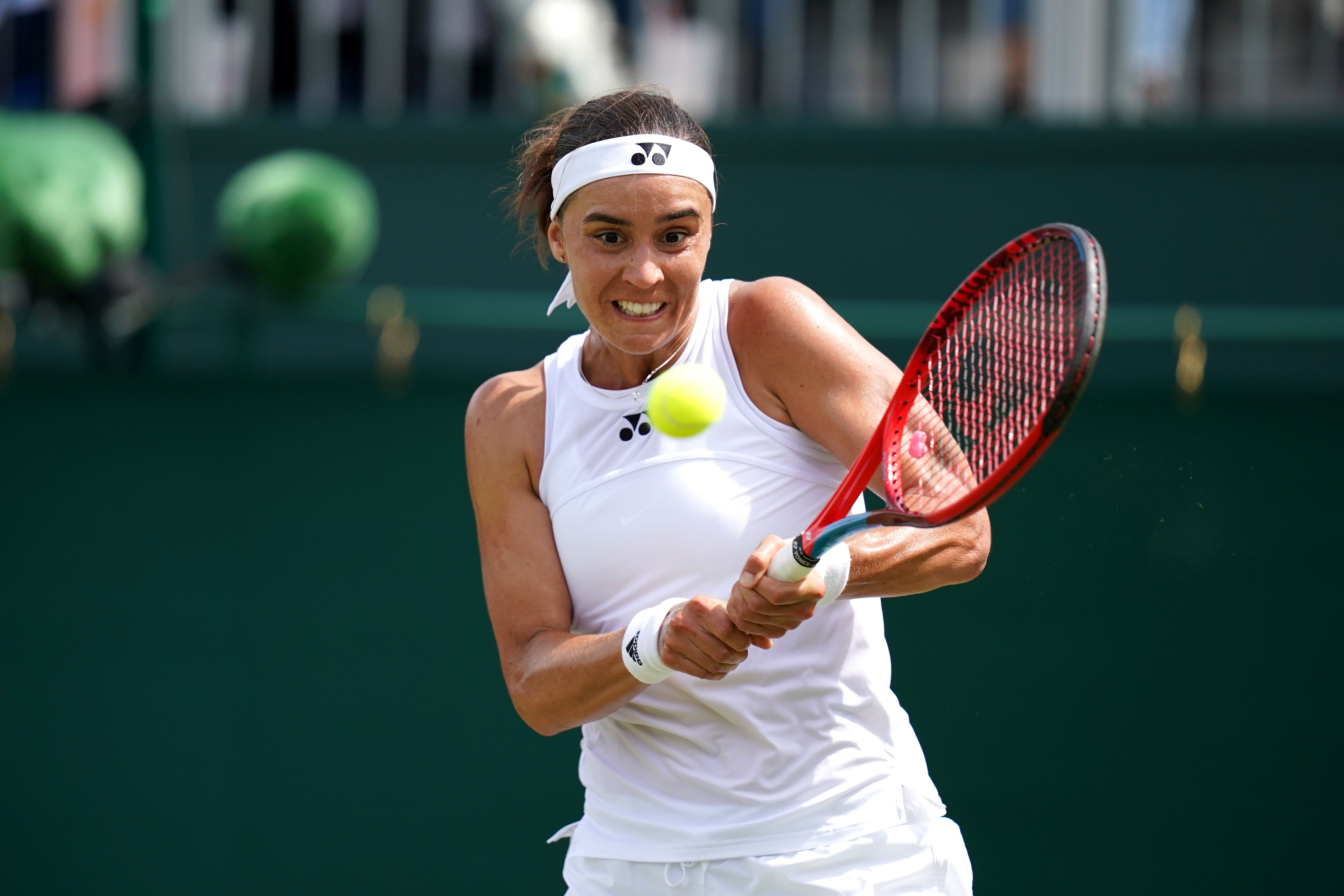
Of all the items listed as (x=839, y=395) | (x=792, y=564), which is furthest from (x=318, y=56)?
(x=792, y=564)

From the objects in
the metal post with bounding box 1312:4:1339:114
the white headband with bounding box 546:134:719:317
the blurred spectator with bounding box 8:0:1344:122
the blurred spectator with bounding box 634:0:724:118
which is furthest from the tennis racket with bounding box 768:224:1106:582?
the metal post with bounding box 1312:4:1339:114

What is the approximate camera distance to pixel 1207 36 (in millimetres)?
5578

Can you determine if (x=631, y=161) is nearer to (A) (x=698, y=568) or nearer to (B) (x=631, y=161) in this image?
(B) (x=631, y=161)

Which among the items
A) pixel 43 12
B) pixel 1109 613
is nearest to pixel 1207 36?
pixel 1109 613

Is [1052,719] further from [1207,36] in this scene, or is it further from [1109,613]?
[1207,36]

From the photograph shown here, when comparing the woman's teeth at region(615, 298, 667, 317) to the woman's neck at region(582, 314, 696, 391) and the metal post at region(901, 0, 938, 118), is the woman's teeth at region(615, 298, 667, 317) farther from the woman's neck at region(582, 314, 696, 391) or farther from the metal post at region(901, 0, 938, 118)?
the metal post at region(901, 0, 938, 118)

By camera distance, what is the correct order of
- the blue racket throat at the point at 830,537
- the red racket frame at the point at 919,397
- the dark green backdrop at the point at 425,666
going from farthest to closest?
the dark green backdrop at the point at 425,666 < the blue racket throat at the point at 830,537 < the red racket frame at the point at 919,397

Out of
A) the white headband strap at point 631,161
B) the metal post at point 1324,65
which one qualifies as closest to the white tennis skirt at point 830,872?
the white headband strap at point 631,161

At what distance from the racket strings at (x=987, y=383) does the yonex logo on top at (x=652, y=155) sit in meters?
0.48

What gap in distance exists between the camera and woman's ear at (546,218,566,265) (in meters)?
2.22

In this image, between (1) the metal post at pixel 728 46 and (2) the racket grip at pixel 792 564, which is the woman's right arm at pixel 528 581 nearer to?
(2) the racket grip at pixel 792 564

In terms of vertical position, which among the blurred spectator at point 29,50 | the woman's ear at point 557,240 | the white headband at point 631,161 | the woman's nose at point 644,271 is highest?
the blurred spectator at point 29,50

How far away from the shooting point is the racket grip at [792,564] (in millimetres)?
1801

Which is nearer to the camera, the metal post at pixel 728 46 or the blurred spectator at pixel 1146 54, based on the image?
the blurred spectator at pixel 1146 54
